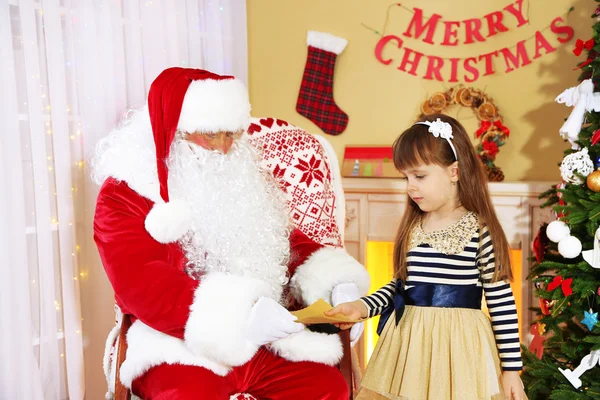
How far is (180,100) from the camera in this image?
2.28 meters

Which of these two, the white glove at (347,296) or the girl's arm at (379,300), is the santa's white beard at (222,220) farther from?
the girl's arm at (379,300)

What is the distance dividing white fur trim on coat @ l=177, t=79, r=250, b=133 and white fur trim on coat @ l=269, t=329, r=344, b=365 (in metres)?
0.81

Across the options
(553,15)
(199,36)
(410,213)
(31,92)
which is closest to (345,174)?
(199,36)

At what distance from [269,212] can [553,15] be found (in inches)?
88.9

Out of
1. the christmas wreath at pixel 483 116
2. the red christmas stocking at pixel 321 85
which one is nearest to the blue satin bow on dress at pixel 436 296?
the christmas wreath at pixel 483 116

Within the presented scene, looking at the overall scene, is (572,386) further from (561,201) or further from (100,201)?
(100,201)

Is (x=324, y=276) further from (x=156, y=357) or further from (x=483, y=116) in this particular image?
(x=483, y=116)

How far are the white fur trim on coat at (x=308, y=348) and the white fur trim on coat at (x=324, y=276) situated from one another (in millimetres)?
188

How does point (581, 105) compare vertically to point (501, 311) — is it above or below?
above

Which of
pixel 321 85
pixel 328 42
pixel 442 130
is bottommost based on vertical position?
pixel 442 130

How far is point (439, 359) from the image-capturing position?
2.02 m

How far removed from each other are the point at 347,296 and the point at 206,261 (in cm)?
53

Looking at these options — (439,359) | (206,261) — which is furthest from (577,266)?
(206,261)

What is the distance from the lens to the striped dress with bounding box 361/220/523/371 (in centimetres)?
202
